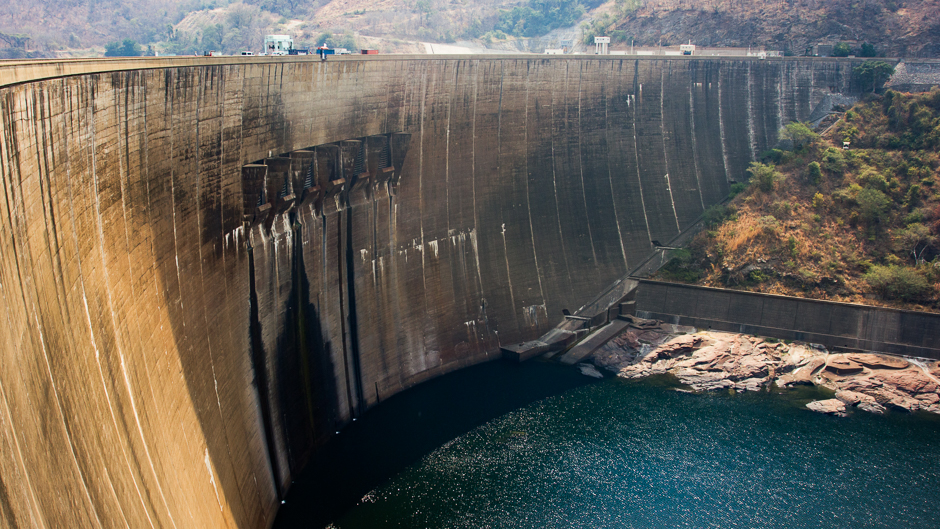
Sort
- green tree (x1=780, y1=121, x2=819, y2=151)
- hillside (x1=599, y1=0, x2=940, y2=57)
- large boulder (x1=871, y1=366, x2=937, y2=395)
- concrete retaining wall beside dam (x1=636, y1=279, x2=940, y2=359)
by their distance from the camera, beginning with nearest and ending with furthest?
large boulder (x1=871, y1=366, x2=937, y2=395), concrete retaining wall beside dam (x1=636, y1=279, x2=940, y2=359), green tree (x1=780, y1=121, x2=819, y2=151), hillside (x1=599, y1=0, x2=940, y2=57)

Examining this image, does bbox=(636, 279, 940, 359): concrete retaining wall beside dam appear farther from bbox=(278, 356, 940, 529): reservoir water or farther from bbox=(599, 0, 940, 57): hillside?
bbox=(599, 0, 940, 57): hillside

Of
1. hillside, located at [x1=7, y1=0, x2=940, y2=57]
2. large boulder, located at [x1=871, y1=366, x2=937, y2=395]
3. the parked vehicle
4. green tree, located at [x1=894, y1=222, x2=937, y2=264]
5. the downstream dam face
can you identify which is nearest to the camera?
the downstream dam face

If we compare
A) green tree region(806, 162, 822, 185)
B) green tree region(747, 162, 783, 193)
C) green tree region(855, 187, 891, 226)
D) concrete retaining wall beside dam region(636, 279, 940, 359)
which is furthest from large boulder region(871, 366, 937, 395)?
green tree region(747, 162, 783, 193)

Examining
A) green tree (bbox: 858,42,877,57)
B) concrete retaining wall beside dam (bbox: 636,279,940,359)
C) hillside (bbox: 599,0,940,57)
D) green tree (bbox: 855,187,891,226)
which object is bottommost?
concrete retaining wall beside dam (bbox: 636,279,940,359)

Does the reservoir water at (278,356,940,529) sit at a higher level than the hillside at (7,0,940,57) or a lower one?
lower

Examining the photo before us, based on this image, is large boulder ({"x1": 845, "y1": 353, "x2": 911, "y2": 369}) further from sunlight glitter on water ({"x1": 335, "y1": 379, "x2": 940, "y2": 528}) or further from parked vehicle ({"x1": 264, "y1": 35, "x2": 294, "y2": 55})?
parked vehicle ({"x1": 264, "y1": 35, "x2": 294, "y2": 55})

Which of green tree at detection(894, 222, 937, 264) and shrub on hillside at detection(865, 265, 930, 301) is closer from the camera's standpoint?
shrub on hillside at detection(865, 265, 930, 301)

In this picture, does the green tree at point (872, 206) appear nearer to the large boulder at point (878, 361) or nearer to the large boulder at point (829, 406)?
the large boulder at point (878, 361)
